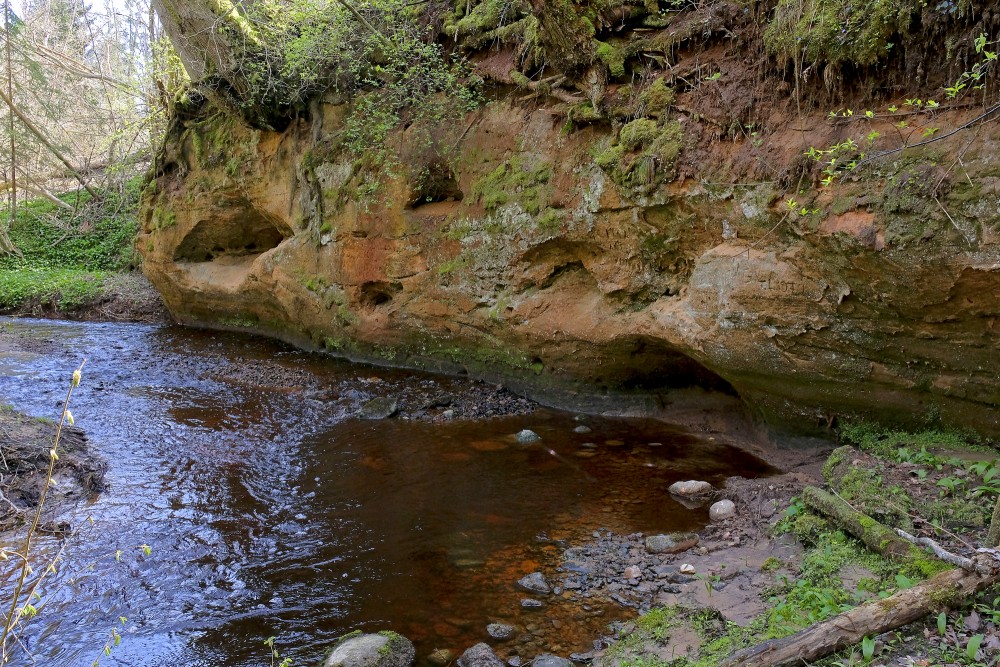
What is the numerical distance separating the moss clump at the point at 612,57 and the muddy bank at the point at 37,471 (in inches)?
249

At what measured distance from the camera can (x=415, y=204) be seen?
9539 mm

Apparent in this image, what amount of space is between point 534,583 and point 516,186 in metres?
5.06

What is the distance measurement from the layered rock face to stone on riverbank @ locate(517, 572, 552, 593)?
3047mm

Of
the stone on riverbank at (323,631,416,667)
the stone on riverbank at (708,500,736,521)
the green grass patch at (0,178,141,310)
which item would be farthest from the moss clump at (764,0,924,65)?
the green grass patch at (0,178,141,310)

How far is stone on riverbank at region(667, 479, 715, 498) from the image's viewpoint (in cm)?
576

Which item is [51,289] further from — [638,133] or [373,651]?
[373,651]

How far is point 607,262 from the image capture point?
297 inches

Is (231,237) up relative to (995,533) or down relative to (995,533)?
up

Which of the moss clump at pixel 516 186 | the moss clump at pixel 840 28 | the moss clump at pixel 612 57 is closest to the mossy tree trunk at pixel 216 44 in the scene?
the moss clump at pixel 516 186

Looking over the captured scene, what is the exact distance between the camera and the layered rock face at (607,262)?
5086 mm

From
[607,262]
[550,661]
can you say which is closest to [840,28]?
[607,262]

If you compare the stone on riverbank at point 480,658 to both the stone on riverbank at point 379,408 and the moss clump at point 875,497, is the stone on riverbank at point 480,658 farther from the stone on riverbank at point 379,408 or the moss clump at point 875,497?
the stone on riverbank at point 379,408

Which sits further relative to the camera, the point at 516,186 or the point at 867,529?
the point at 516,186

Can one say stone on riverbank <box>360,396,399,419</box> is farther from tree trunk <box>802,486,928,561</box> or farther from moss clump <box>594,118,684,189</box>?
tree trunk <box>802,486,928,561</box>
